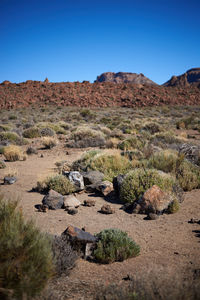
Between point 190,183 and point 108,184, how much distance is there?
2.45m

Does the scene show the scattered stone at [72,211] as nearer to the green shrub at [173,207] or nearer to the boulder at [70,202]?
the boulder at [70,202]

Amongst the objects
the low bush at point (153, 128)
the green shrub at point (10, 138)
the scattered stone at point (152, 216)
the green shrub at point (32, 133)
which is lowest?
the scattered stone at point (152, 216)

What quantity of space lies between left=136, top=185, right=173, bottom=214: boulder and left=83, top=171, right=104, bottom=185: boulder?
1.95 metres

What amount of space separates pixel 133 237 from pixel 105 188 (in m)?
2.21

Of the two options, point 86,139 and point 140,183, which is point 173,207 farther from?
point 86,139

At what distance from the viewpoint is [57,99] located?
50500 millimetres

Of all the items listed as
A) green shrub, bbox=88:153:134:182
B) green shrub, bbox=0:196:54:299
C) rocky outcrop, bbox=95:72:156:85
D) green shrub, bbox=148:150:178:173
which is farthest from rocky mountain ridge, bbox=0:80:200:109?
rocky outcrop, bbox=95:72:156:85

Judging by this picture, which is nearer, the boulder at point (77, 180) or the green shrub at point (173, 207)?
the green shrub at point (173, 207)

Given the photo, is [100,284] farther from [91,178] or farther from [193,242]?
[91,178]

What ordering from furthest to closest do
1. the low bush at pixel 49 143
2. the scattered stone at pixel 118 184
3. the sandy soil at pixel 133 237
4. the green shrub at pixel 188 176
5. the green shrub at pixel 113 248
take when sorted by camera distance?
the low bush at pixel 49 143 → the green shrub at pixel 188 176 → the scattered stone at pixel 118 184 → the green shrub at pixel 113 248 → the sandy soil at pixel 133 237

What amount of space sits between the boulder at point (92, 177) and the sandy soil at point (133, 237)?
2.05ft

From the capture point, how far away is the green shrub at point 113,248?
3.19 m

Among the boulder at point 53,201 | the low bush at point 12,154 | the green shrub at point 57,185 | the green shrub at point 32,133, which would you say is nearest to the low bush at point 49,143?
the low bush at point 12,154

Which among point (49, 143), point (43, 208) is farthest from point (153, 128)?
point (43, 208)
